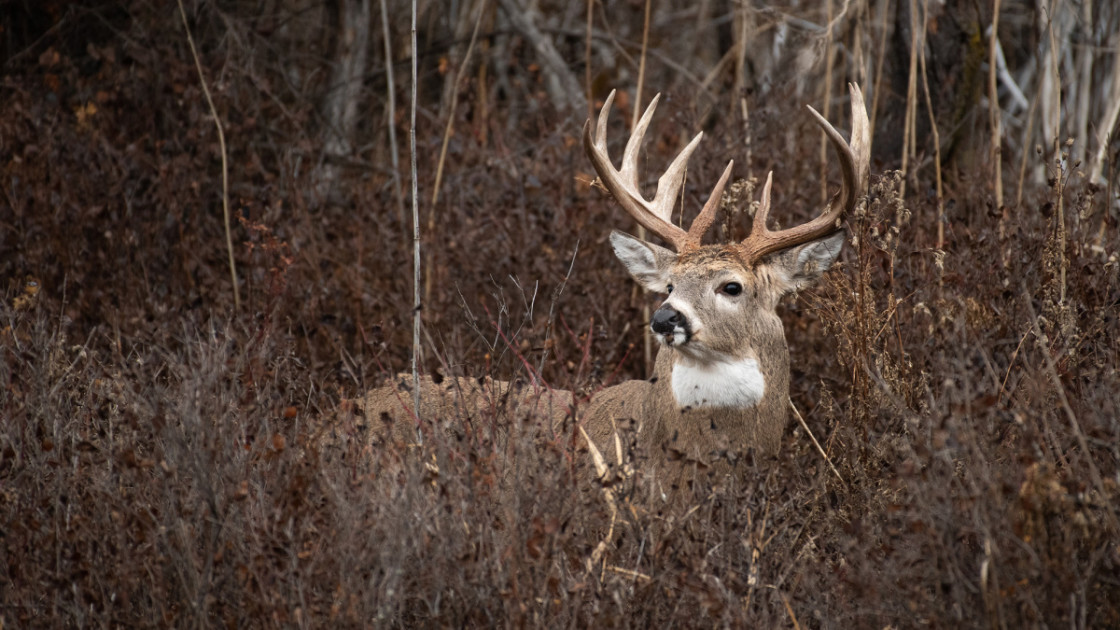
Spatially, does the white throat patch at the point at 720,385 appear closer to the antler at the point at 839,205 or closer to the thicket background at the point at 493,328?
the thicket background at the point at 493,328

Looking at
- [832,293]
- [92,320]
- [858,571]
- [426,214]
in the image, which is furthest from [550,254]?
[858,571]

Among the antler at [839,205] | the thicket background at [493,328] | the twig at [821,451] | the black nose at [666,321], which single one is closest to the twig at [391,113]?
the thicket background at [493,328]

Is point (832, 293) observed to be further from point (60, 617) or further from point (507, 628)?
point (60, 617)

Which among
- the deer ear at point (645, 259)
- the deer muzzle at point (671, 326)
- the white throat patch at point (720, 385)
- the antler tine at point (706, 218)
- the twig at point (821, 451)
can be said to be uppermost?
the antler tine at point (706, 218)

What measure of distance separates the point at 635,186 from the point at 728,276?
667mm

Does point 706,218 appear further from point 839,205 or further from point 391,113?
point 391,113

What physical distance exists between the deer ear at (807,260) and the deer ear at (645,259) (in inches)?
17.9

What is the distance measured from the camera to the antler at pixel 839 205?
14.3ft

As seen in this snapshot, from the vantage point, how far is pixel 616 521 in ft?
11.8

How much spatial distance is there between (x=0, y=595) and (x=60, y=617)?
0.78 feet

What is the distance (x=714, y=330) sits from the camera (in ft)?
14.1

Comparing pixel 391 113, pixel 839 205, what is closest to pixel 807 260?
pixel 839 205

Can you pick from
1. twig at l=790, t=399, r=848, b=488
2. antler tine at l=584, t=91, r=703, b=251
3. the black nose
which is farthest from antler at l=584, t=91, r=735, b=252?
twig at l=790, t=399, r=848, b=488

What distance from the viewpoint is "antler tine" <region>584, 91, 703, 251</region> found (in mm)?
4707
